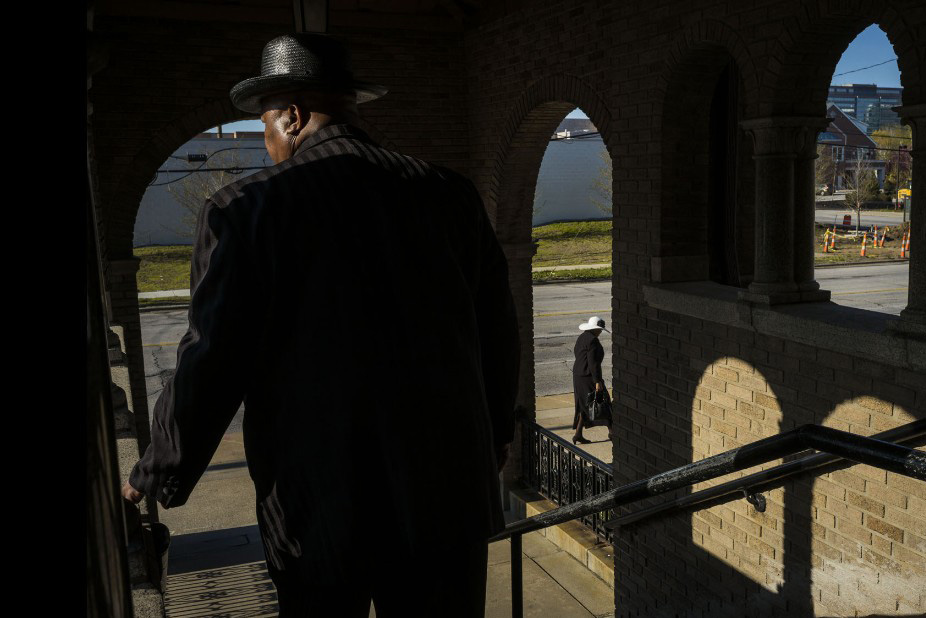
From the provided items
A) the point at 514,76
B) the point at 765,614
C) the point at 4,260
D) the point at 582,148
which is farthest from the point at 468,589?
the point at 582,148

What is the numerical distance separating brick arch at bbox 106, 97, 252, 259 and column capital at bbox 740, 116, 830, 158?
204 inches

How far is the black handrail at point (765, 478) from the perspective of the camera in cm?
328

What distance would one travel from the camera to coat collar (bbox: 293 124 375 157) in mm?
1880

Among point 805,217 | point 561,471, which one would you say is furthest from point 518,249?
point 805,217

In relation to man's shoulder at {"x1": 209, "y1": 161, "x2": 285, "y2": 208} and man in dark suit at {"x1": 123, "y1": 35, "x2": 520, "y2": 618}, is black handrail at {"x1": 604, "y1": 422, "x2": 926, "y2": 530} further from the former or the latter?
man's shoulder at {"x1": 209, "y1": 161, "x2": 285, "y2": 208}

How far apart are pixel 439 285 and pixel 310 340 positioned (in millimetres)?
278

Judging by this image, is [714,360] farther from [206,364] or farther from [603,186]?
[603,186]

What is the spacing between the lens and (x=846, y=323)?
198 inches

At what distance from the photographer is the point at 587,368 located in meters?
11.5

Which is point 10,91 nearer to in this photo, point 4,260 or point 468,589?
point 4,260

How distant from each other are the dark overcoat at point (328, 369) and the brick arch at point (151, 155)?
7.62 m

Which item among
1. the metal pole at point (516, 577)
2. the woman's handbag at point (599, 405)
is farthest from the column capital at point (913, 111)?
the woman's handbag at point (599, 405)

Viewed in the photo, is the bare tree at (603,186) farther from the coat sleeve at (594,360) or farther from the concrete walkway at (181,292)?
the coat sleeve at (594,360)

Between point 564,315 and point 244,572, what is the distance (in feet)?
54.2
